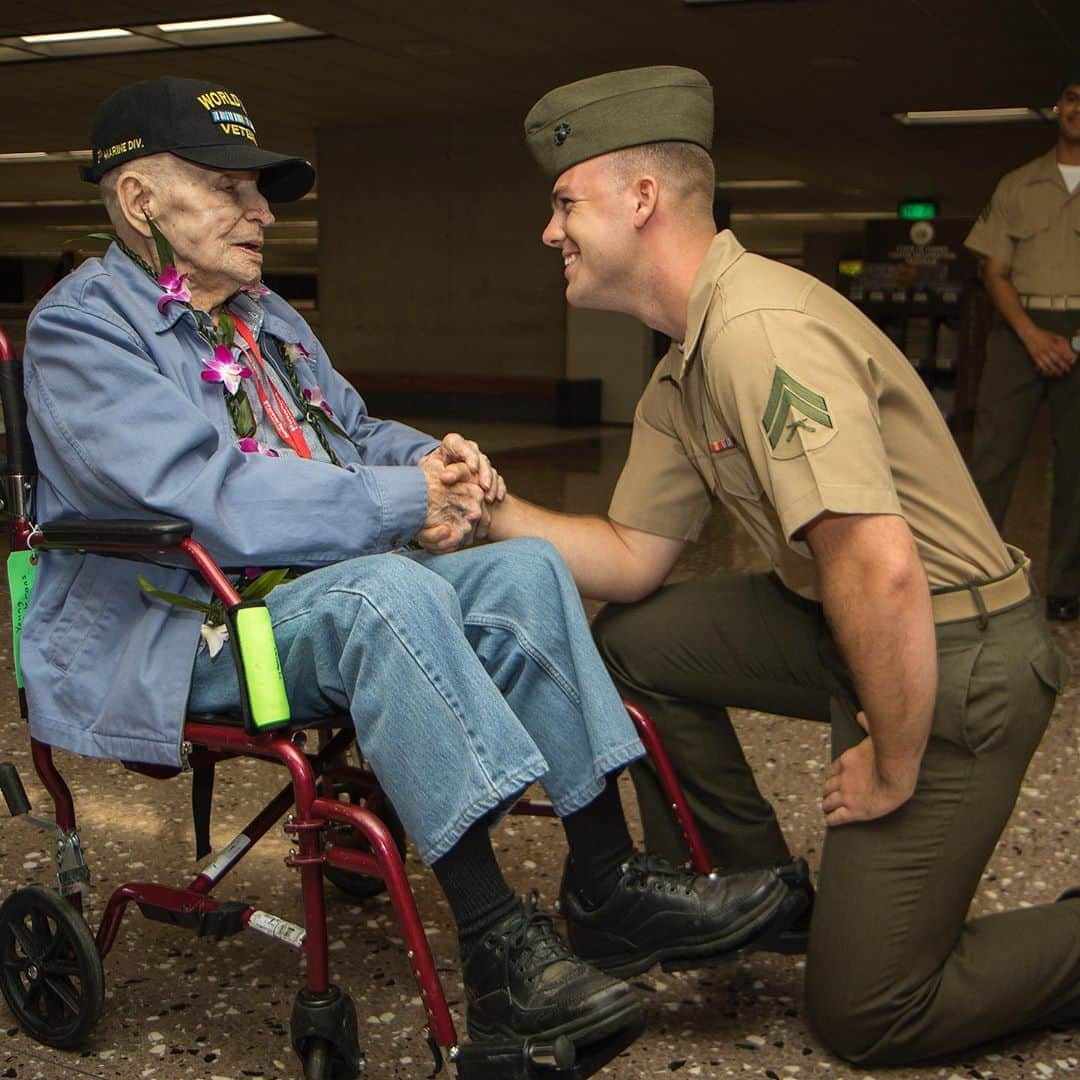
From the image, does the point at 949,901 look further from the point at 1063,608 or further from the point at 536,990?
the point at 1063,608

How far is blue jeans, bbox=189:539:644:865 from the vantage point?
4.69ft

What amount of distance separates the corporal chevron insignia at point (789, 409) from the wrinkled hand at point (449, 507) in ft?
1.59

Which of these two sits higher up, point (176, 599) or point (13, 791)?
point (176, 599)

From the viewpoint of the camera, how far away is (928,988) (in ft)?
5.31

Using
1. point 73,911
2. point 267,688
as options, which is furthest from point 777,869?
point 73,911

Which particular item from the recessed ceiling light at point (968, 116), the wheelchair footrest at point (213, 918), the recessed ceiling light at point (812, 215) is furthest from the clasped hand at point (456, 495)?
the recessed ceiling light at point (812, 215)

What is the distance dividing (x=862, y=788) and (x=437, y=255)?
11285 mm

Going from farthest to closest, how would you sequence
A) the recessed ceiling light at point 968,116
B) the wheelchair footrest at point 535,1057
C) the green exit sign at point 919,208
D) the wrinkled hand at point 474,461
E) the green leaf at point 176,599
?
the green exit sign at point 919,208
the recessed ceiling light at point 968,116
the wrinkled hand at point 474,461
the green leaf at point 176,599
the wheelchair footrest at point 535,1057

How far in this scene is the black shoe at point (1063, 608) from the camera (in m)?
4.07

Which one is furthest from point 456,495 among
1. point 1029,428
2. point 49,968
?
point 1029,428

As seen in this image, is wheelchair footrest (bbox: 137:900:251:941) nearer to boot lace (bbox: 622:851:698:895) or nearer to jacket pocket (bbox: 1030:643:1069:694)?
boot lace (bbox: 622:851:698:895)

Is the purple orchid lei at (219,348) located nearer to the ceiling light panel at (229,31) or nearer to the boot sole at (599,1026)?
the boot sole at (599,1026)

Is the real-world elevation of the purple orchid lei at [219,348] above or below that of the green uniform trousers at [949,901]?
above

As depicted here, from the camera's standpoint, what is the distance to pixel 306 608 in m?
1.54
